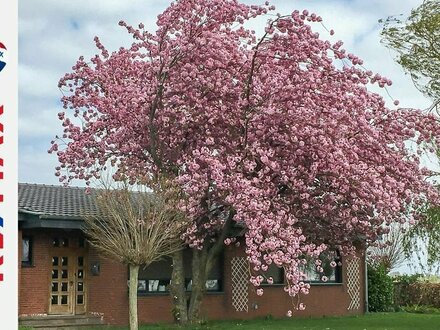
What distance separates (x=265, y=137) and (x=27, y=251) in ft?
24.4

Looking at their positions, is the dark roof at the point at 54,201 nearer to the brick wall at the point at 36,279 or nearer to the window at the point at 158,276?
the brick wall at the point at 36,279

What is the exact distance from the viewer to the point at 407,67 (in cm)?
1959

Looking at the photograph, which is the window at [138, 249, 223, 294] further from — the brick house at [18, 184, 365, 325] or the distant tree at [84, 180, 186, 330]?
the distant tree at [84, 180, 186, 330]

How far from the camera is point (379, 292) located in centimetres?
2895

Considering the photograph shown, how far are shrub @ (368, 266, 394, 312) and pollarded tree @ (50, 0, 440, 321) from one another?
9.17m

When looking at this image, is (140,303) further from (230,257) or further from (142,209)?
(142,209)

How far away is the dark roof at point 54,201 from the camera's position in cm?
1969

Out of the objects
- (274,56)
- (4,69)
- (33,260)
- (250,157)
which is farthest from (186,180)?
(4,69)

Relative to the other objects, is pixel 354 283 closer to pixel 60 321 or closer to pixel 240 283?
pixel 240 283

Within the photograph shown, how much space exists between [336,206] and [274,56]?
156 inches

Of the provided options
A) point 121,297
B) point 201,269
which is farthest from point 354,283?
point 121,297

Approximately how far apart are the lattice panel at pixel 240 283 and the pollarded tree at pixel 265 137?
394 cm

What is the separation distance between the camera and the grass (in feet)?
66.5

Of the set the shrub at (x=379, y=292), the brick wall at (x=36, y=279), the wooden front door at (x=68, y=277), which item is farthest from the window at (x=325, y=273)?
the brick wall at (x=36, y=279)
